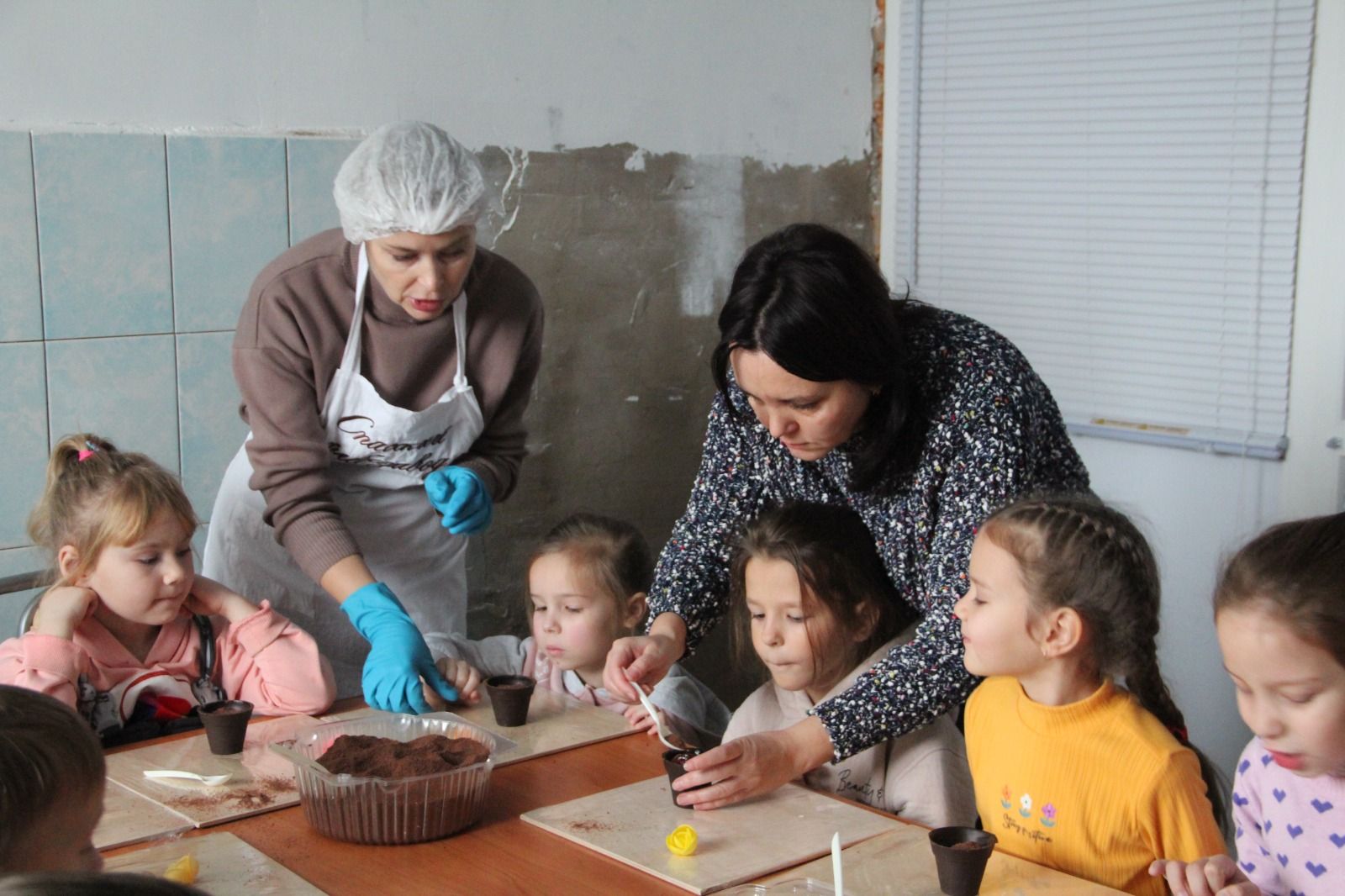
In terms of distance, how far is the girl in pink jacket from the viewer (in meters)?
2.03

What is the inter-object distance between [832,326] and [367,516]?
1106 mm

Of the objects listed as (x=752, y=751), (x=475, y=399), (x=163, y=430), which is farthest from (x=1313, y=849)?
(x=163, y=430)

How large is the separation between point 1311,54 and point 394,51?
203 centimetres

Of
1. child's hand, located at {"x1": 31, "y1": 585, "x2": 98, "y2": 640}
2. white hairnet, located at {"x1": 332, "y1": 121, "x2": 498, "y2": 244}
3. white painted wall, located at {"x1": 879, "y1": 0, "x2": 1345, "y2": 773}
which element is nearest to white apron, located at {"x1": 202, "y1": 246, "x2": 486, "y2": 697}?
white hairnet, located at {"x1": 332, "y1": 121, "x2": 498, "y2": 244}

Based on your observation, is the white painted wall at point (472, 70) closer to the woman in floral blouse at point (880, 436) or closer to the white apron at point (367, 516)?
the white apron at point (367, 516)

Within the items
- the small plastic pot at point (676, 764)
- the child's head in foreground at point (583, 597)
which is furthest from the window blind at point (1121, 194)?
the small plastic pot at point (676, 764)

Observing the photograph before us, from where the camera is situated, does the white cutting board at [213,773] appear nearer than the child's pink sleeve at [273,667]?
Yes

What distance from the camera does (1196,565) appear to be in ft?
10.8

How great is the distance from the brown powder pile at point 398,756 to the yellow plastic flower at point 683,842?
258 millimetres

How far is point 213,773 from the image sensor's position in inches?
69.6

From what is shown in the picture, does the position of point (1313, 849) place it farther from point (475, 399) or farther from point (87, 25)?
point (87, 25)

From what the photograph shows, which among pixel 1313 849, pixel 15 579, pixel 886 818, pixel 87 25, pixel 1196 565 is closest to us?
pixel 1313 849

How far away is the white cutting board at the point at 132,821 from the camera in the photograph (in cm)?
154

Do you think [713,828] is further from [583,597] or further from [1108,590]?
[583,597]
